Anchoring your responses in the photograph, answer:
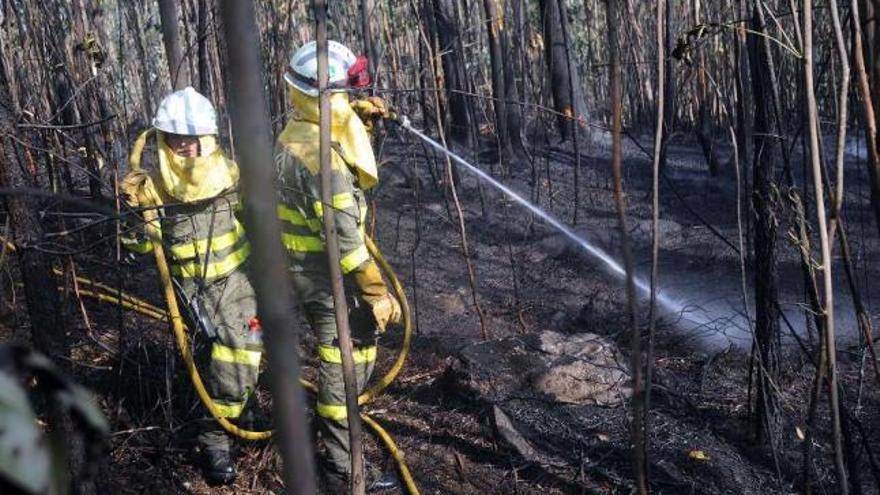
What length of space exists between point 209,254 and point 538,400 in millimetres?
1694

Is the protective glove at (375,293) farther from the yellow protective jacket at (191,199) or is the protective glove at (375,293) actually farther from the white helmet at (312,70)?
the white helmet at (312,70)

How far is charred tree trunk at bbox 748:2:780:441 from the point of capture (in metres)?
3.50

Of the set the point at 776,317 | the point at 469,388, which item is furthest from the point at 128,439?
the point at 776,317

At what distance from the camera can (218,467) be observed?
13.8 ft

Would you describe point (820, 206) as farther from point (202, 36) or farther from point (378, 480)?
point (202, 36)

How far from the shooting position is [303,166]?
3.89m

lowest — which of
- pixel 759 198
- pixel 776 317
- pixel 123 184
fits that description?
pixel 776 317

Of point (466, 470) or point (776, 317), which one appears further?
point (466, 470)

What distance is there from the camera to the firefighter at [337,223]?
12.9ft

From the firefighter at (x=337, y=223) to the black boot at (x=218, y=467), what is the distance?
43cm

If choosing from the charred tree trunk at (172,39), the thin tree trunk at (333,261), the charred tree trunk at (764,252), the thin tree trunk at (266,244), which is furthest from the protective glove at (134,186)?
the thin tree trunk at (266,244)

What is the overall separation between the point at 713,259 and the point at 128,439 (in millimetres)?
4835

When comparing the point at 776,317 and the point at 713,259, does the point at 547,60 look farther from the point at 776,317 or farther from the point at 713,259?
the point at 776,317

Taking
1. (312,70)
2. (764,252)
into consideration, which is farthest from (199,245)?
(764,252)
